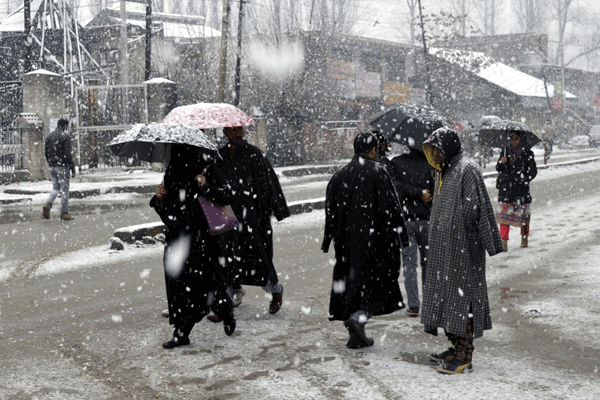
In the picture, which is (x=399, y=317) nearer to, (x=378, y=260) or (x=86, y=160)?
(x=378, y=260)

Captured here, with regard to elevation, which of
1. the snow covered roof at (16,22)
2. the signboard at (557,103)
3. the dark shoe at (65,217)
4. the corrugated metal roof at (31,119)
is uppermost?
the snow covered roof at (16,22)

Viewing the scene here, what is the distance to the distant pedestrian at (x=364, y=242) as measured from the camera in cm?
511

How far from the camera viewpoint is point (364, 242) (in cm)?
514

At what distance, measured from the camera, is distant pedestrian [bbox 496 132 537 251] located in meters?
9.08

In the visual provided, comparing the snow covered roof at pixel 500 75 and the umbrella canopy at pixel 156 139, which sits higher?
the snow covered roof at pixel 500 75

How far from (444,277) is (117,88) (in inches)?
833

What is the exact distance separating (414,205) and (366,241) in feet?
3.26

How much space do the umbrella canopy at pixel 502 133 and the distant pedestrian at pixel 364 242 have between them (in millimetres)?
4071

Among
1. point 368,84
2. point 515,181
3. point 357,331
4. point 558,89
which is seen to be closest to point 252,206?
point 357,331

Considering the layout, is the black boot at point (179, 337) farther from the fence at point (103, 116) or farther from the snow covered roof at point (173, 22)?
the snow covered roof at point (173, 22)

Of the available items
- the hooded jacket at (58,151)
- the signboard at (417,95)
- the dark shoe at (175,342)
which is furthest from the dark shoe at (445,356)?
the signboard at (417,95)

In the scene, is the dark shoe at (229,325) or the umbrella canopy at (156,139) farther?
the dark shoe at (229,325)

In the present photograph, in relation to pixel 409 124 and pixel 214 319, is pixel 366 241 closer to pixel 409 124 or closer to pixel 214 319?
pixel 409 124

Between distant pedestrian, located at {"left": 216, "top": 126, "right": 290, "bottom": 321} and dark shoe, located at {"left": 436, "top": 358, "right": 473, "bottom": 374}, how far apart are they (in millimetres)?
1956
